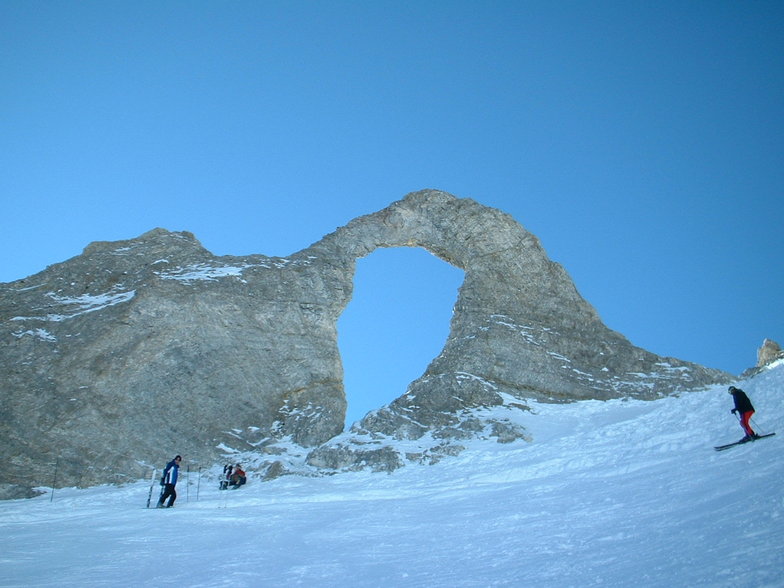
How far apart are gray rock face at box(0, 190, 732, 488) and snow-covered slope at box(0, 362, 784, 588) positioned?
684cm

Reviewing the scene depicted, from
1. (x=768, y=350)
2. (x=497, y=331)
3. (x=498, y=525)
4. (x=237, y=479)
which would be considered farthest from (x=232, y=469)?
(x=768, y=350)

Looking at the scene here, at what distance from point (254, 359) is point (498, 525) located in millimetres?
22031

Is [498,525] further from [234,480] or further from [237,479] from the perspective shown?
[234,480]

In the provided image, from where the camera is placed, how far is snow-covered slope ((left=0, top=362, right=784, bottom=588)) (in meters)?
6.64

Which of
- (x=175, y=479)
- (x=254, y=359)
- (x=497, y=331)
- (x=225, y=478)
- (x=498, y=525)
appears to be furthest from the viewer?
(x=497, y=331)

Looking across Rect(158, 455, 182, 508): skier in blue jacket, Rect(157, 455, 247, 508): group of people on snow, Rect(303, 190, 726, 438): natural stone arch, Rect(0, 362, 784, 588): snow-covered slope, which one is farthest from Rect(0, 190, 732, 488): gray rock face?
Rect(158, 455, 182, 508): skier in blue jacket

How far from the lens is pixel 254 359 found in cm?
3014

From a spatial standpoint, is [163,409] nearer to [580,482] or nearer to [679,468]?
[580,482]

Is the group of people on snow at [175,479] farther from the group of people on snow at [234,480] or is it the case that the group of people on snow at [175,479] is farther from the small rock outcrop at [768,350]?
the small rock outcrop at [768,350]

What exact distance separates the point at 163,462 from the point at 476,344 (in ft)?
53.2

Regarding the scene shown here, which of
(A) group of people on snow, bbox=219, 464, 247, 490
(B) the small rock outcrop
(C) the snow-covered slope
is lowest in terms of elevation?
(C) the snow-covered slope

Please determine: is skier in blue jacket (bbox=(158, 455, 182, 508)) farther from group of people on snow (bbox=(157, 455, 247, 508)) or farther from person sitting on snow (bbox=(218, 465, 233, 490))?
person sitting on snow (bbox=(218, 465, 233, 490))

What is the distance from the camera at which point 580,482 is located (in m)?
12.8

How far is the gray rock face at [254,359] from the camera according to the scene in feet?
82.1
